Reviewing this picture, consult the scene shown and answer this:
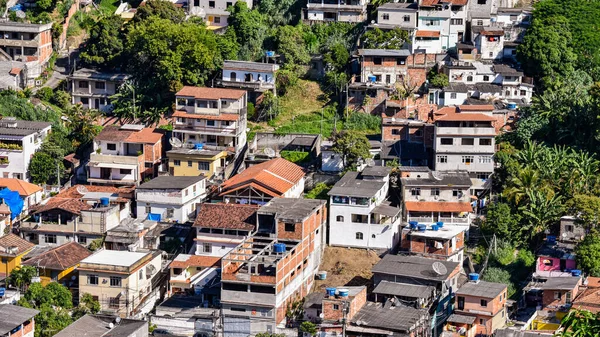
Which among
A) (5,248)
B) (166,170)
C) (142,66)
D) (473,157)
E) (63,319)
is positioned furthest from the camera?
(142,66)

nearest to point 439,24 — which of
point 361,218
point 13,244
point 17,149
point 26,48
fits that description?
point 361,218

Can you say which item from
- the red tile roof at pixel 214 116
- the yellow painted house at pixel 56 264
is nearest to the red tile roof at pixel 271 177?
the red tile roof at pixel 214 116

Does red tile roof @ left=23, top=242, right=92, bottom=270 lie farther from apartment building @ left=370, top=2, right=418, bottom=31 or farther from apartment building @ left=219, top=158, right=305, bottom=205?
apartment building @ left=370, top=2, right=418, bottom=31

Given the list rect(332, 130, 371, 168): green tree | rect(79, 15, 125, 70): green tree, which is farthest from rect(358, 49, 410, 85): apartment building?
rect(79, 15, 125, 70): green tree

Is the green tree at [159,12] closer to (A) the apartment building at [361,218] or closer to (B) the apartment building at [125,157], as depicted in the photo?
(B) the apartment building at [125,157]

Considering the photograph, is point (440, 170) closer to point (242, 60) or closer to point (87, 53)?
point (242, 60)

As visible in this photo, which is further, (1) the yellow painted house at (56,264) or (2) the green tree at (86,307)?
(1) the yellow painted house at (56,264)

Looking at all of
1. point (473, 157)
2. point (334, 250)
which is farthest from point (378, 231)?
point (473, 157)
